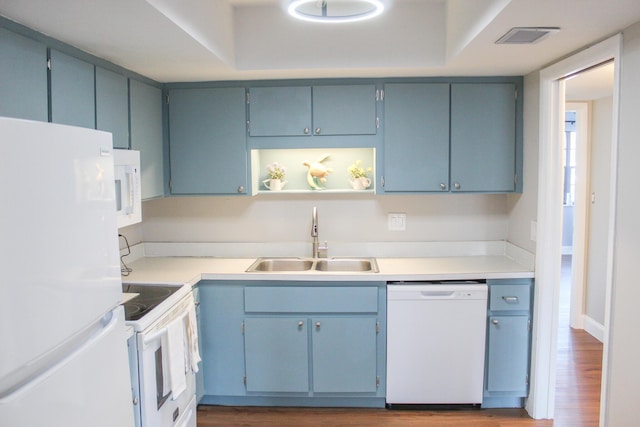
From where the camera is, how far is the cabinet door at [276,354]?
292cm

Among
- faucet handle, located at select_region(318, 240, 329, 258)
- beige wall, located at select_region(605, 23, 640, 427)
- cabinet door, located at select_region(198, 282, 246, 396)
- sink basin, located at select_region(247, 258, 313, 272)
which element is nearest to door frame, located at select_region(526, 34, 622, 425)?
beige wall, located at select_region(605, 23, 640, 427)

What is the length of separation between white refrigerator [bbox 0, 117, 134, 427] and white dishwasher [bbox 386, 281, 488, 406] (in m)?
1.74

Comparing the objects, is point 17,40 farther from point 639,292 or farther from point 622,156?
point 639,292

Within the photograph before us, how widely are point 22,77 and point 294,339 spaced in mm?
1960

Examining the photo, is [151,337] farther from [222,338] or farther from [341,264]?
[341,264]

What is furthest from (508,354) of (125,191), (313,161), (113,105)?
(113,105)

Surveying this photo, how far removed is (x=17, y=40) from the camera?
1.79 meters

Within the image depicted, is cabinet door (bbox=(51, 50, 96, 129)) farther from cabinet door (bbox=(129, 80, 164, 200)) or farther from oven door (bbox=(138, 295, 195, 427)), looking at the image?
oven door (bbox=(138, 295, 195, 427))

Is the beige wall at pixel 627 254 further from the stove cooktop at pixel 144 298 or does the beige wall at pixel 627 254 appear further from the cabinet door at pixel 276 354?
the stove cooktop at pixel 144 298

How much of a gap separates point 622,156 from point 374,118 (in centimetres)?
146

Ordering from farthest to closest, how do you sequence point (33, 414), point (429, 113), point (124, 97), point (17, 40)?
point (429, 113)
point (124, 97)
point (17, 40)
point (33, 414)

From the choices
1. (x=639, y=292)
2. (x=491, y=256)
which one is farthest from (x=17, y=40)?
(x=491, y=256)

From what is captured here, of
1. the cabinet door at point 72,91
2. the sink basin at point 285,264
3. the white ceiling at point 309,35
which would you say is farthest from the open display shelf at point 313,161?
the cabinet door at point 72,91

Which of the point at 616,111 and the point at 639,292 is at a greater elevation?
the point at 616,111
